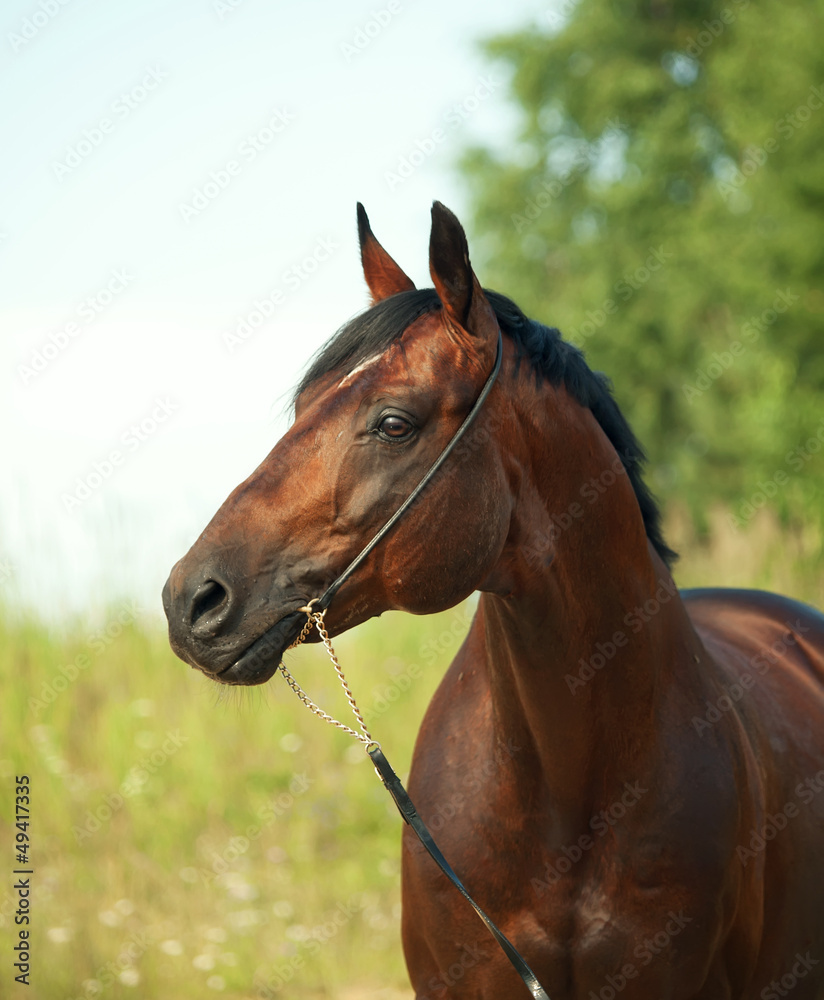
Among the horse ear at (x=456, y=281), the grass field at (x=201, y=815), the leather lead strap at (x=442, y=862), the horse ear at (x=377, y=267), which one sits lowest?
the grass field at (x=201, y=815)

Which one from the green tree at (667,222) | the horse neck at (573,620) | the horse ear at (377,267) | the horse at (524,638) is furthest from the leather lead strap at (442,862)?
the green tree at (667,222)

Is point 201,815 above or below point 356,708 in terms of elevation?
below

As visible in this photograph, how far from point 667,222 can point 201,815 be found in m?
15.3

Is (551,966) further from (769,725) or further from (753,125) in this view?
(753,125)

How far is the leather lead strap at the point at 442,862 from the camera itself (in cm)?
209

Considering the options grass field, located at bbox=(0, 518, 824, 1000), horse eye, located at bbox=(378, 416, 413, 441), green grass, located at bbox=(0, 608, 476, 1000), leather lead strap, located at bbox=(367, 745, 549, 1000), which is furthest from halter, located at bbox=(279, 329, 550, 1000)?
green grass, located at bbox=(0, 608, 476, 1000)

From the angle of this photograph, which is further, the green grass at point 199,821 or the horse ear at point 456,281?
the green grass at point 199,821

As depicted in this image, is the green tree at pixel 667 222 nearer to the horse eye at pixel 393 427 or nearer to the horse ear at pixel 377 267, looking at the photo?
the horse ear at pixel 377 267

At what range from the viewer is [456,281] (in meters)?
2.09

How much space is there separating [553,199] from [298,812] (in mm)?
16528

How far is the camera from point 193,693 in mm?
6898

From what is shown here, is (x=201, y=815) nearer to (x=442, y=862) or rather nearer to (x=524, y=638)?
(x=442, y=862)

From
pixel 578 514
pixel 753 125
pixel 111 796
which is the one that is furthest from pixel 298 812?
pixel 753 125

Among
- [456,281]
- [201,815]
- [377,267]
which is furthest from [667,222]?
[456,281]
